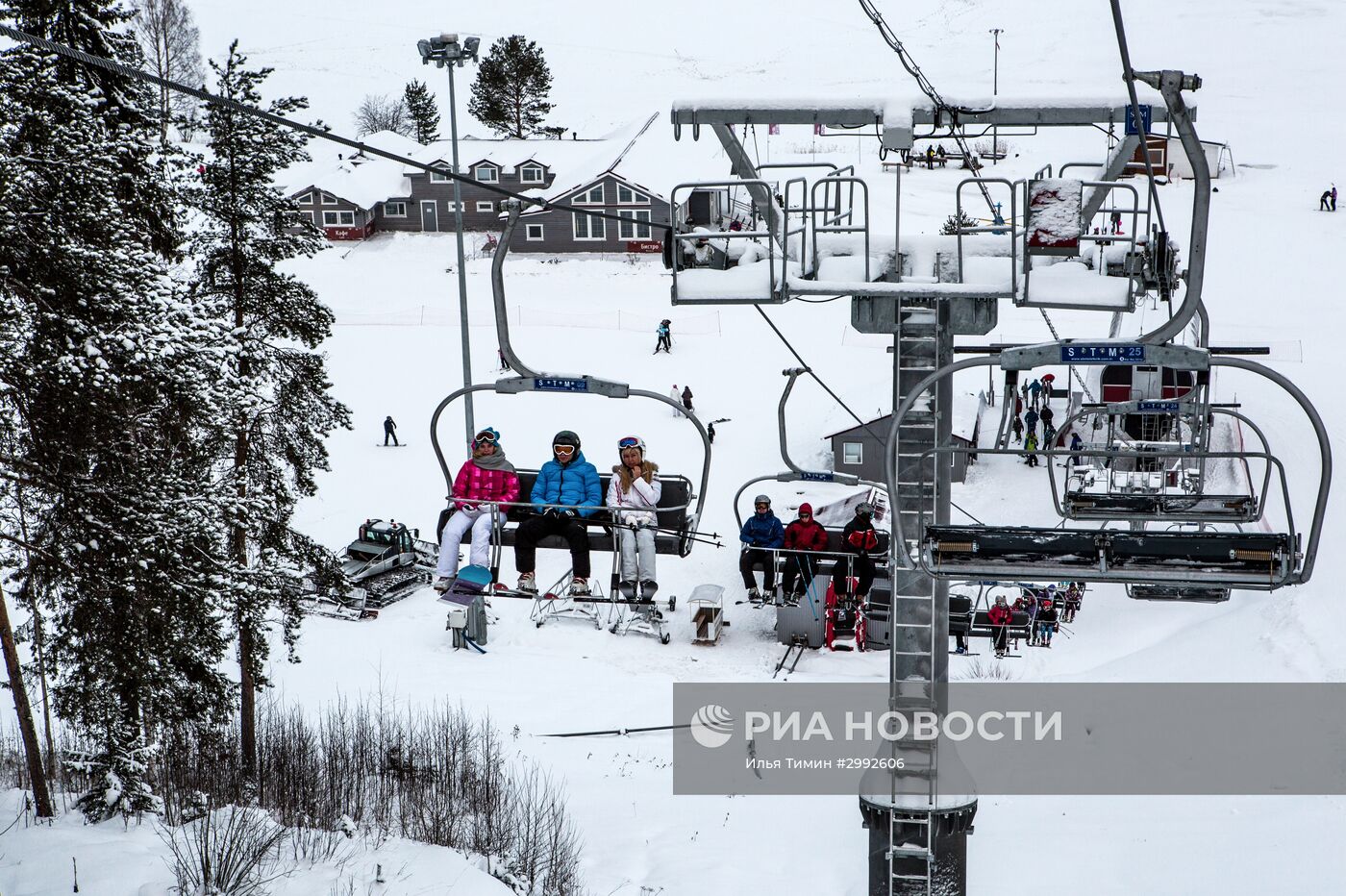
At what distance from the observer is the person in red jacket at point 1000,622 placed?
2065 centimetres

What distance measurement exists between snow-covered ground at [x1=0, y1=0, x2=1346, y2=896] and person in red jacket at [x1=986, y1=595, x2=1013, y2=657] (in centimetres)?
38

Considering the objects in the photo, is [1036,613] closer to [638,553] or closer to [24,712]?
[638,553]

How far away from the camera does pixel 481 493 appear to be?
12.6 meters

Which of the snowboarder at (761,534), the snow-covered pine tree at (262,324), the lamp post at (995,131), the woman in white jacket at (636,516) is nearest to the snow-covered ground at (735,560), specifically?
the snowboarder at (761,534)

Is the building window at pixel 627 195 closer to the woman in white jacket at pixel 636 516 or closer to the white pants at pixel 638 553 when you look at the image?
the woman in white jacket at pixel 636 516

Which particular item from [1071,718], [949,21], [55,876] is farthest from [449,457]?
[949,21]

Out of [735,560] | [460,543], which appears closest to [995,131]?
[460,543]

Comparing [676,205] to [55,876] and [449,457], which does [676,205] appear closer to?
[55,876]

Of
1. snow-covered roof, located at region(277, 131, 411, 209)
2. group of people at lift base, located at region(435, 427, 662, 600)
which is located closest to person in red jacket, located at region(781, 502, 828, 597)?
group of people at lift base, located at region(435, 427, 662, 600)

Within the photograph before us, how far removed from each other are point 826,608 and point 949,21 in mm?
106936

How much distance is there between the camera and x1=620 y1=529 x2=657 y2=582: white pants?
496 inches

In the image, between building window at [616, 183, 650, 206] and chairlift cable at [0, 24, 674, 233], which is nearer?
chairlift cable at [0, 24, 674, 233]

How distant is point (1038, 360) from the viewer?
23.6 feet

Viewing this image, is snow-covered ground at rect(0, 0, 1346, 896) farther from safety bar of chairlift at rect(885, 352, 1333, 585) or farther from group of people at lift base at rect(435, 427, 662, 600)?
safety bar of chairlift at rect(885, 352, 1333, 585)
